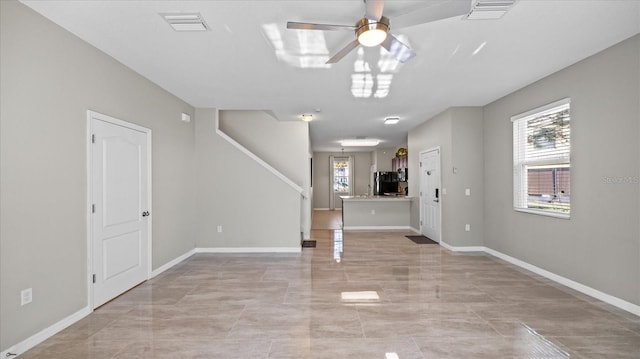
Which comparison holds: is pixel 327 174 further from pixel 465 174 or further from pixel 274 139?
pixel 465 174

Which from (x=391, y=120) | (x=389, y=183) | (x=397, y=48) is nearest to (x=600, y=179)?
(x=397, y=48)

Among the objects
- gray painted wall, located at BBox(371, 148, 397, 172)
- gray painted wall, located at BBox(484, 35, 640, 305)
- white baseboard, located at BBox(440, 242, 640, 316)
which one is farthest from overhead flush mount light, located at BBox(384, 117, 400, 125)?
gray painted wall, located at BBox(371, 148, 397, 172)

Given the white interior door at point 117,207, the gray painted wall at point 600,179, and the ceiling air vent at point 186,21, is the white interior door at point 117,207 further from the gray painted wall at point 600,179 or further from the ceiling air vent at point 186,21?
the gray painted wall at point 600,179

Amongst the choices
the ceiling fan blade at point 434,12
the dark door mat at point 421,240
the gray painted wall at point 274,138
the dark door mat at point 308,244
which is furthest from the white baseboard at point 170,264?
the dark door mat at point 421,240

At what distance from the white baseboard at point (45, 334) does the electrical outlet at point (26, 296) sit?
30 cm

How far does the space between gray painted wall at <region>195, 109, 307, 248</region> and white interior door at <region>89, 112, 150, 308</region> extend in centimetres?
155

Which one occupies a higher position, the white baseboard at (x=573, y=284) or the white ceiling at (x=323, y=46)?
the white ceiling at (x=323, y=46)

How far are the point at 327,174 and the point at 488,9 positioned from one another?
11548 mm

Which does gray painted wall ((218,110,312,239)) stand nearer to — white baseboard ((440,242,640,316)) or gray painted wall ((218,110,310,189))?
gray painted wall ((218,110,310,189))

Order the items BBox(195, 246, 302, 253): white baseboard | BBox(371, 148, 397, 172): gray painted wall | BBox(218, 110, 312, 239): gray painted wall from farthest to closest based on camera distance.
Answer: BBox(371, 148, 397, 172): gray painted wall < BBox(218, 110, 312, 239): gray painted wall < BBox(195, 246, 302, 253): white baseboard

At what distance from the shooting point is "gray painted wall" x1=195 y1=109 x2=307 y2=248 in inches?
225

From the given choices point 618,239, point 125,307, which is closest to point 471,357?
point 618,239

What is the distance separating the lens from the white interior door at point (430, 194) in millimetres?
6492

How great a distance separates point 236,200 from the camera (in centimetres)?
574
